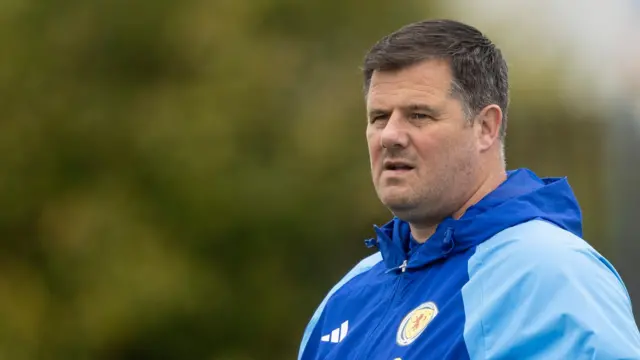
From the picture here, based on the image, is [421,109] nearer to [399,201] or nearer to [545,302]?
[399,201]

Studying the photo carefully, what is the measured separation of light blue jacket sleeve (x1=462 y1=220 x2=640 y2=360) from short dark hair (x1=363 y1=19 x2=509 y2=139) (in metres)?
0.51

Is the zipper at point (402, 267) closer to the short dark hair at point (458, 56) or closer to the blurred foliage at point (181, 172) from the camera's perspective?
the short dark hair at point (458, 56)

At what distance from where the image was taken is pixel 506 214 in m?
3.06

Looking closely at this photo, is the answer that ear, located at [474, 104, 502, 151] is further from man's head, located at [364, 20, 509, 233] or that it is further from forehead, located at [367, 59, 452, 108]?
forehead, located at [367, 59, 452, 108]

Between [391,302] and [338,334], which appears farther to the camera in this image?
[338,334]

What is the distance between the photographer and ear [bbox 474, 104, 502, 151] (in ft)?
10.8

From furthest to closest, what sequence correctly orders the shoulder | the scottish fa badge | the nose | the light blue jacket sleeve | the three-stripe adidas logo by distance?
1. the three-stripe adidas logo
2. the nose
3. the scottish fa badge
4. the shoulder
5. the light blue jacket sleeve

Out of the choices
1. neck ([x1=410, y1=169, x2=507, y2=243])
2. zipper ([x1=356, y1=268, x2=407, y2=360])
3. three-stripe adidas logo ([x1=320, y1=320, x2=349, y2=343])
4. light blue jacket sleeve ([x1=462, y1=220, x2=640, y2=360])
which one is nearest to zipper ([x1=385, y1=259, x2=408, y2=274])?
zipper ([x1=356, y1=268, x2=407, y2=360])

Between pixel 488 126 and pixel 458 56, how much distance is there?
0.24 meters

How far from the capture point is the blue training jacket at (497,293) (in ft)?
8.61

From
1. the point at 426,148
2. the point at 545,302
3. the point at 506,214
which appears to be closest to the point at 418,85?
the point at 426,148

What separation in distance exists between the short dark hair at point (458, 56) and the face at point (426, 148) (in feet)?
0.11

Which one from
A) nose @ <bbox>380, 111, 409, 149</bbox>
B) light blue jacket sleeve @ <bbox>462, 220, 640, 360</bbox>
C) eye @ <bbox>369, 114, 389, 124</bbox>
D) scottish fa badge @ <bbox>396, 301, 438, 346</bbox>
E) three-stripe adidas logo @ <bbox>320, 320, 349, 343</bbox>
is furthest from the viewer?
three-stripe adidas logo @ <bbox>320, 320, 349, 343</bbox>

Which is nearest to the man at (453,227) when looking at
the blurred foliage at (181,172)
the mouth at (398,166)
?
the mouth at (398,166)
